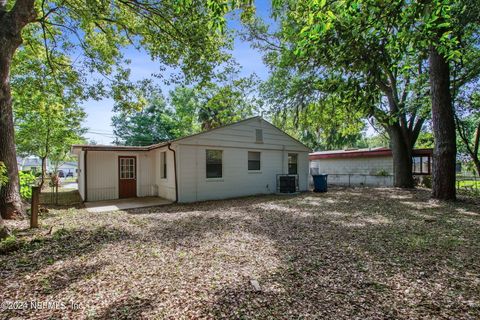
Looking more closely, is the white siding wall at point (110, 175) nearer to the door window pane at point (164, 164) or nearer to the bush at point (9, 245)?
the door window pane at point (164, 164)

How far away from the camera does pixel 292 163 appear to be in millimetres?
13211

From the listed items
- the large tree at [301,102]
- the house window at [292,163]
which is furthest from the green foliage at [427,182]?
the house window at [292,163]

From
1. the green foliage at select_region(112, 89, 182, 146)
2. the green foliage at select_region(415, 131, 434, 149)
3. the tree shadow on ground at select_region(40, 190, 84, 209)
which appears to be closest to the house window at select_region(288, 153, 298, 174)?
the tree shadow on ground at select_region(40, 190, 84, 209)

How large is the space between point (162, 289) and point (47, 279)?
61.6 inches

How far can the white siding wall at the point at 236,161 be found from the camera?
31.0 feet

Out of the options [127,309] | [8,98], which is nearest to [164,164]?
[8,98]

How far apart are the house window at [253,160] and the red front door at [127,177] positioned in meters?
5.53

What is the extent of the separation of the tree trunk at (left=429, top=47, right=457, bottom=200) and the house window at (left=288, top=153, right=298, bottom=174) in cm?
613

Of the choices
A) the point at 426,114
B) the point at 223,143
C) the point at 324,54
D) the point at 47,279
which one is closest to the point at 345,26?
the point at 324,54

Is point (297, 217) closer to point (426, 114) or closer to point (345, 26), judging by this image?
point (345, 26)

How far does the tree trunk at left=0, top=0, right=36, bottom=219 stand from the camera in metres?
5.37

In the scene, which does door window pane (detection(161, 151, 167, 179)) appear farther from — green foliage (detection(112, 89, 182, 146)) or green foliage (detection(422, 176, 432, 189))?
green foliage (detection(112, 89, 182, 146))

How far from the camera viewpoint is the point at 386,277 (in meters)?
3.03

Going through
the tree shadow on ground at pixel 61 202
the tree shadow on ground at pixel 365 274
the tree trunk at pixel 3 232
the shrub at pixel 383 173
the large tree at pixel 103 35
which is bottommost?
the tree shadow on ground at pixel 61 202
